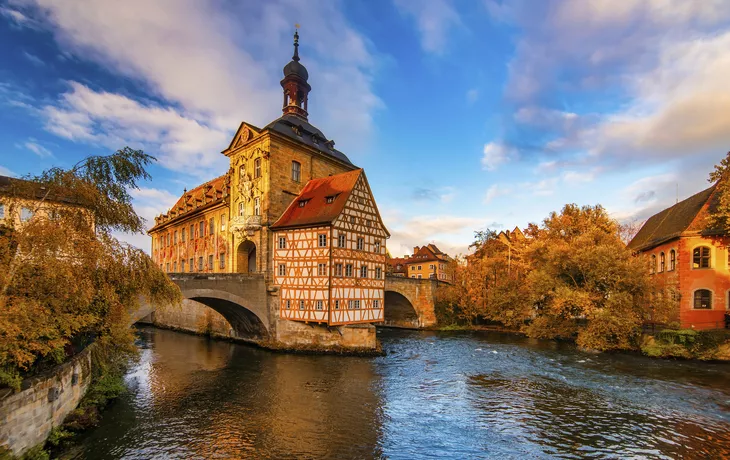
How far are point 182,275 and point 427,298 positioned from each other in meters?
22.8

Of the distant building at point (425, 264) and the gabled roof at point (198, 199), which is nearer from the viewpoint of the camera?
the gabled roof at point (198, 199)

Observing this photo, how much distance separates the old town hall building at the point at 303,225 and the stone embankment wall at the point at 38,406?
13458mm

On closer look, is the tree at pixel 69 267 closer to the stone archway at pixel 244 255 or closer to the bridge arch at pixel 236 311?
the bridge arch at pixel 236 311

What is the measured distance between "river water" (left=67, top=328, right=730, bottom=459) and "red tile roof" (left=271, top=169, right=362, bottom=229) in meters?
7.91

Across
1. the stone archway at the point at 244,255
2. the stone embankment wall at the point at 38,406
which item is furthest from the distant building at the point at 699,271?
the stone embankment wall at the point at 38,406

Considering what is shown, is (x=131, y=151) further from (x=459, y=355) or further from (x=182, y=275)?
(x=459, y=355)

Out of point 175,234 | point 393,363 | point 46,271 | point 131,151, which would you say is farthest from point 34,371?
point 175,234

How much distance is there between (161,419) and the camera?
1280 cm

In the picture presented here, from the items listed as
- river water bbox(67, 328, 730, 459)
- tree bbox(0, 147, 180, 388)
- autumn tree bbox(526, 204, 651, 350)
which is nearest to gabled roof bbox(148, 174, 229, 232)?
river water bbox(67, 328, 730, 459)

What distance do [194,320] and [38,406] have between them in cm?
2507

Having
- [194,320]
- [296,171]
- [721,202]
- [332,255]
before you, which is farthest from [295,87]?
[721,202]

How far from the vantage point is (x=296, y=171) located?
2811 cm

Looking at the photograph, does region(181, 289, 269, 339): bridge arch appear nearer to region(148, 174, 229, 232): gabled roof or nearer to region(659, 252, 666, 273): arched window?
region(148, 174, 229, 232): gabled roof

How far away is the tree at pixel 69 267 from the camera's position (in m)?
8.84
